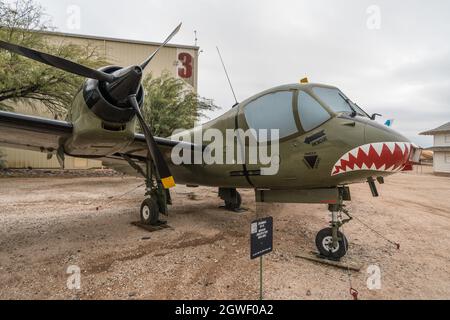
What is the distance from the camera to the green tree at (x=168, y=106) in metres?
19.2

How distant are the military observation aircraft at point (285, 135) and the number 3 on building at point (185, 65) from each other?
74.8 ft

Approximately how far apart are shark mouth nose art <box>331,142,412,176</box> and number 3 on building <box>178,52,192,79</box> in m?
25.9

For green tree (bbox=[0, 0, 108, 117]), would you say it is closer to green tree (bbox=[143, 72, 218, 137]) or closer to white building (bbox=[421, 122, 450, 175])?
green tree (bbox=[143, 72, 218, 137])

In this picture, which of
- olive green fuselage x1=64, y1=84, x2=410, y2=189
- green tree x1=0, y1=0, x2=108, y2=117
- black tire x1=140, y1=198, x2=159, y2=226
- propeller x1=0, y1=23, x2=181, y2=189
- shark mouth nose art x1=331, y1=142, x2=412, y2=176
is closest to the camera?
shark mouth nose art x1=331, y1=142, x2=412, y2=176

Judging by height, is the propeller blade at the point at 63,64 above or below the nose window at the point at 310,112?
above

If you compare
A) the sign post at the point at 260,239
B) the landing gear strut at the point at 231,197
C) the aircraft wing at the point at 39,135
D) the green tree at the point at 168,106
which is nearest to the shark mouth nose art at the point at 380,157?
the sign post at the point at 260,239

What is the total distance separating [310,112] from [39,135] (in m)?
5.44

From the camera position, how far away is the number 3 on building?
91.8 feet

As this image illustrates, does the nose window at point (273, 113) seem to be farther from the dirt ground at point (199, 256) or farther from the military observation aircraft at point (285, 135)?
the dirt ground at point (199, 256)

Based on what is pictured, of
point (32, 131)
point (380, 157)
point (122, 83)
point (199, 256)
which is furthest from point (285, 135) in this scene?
point (32, 131)

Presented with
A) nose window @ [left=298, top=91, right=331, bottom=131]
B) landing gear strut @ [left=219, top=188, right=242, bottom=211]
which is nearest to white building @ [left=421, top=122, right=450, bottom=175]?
landing gear strut @ [left=219, top=188, right=242, bottom=211]

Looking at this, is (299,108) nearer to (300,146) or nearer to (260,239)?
(300,146)

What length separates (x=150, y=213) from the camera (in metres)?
A: 7.32
